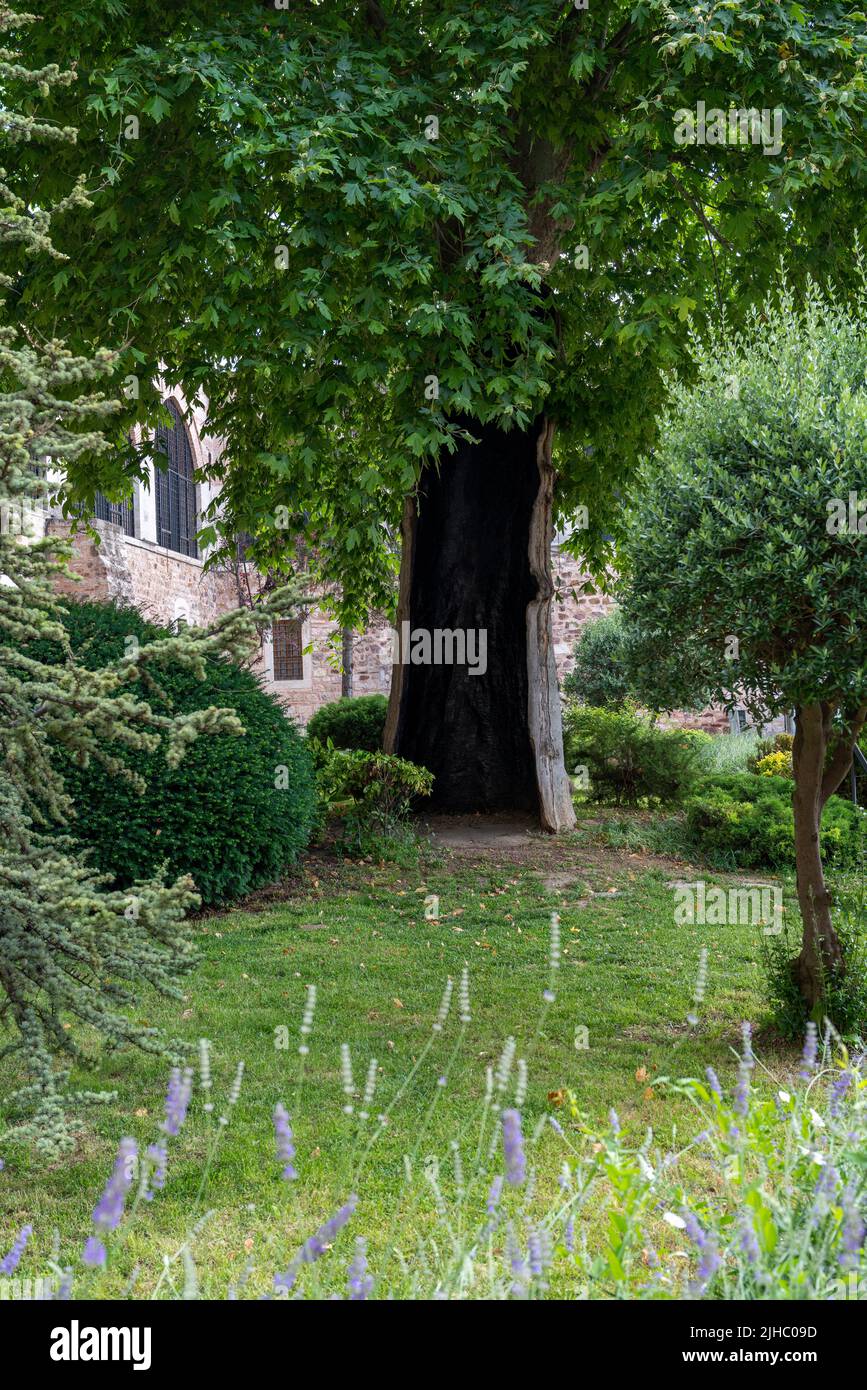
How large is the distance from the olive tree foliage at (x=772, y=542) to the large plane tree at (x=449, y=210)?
3012 millimetres

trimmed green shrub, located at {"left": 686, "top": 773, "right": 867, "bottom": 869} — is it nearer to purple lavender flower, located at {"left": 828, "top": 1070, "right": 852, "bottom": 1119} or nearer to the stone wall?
purple lavender flower, located at {"left": 828, "top": 1070, "right": 852, "bottom": 1119}

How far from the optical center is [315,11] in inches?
349

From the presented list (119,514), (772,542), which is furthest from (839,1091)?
(119,514)

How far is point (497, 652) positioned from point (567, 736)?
2995 mm

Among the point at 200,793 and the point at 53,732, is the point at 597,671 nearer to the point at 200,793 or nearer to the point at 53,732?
the point at 200,793

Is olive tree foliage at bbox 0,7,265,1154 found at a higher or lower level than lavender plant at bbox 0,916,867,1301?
higher

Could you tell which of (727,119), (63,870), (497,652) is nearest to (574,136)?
(727,119)

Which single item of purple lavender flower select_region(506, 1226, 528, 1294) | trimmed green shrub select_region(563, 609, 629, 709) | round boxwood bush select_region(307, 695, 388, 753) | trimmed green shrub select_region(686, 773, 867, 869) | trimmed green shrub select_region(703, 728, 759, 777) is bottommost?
trimmed green shrub select_region(686, 773, 867, 869)

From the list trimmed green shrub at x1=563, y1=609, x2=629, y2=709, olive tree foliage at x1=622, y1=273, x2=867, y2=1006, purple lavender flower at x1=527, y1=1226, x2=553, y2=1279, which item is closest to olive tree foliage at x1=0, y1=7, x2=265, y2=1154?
purple lavender flower at x1=527, y1=1226, x2=553, y2=1279

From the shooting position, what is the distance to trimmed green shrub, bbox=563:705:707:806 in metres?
12.8

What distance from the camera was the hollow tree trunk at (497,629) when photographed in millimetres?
10523

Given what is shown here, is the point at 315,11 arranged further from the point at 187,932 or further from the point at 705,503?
the point at 187,932

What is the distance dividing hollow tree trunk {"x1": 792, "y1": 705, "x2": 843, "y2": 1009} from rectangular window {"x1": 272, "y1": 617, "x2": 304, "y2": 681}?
837 inches

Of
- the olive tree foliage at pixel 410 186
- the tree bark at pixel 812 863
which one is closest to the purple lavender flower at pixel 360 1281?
the tree bark at pixel 812 863
